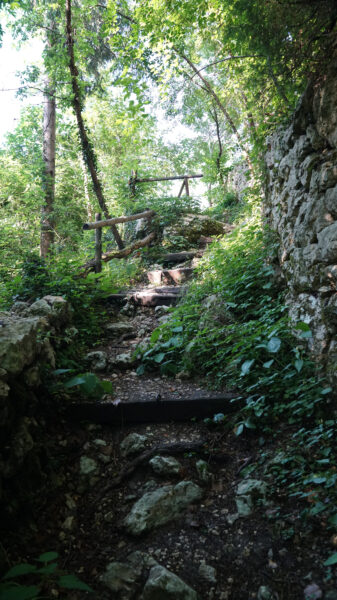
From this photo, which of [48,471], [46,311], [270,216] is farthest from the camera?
[270,216]

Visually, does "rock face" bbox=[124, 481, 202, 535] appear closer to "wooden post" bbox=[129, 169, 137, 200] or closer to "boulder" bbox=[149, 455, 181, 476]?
"boulder" bbox=[149, 455, 181, 476]

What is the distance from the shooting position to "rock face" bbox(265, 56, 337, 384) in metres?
2.38

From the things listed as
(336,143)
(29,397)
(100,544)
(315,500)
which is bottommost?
(100,544)

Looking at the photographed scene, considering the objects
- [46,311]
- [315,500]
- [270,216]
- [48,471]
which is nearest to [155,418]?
[48,471]

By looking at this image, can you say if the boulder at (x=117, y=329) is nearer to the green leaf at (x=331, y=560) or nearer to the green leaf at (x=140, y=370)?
the green leaf at (x=140, y=370)

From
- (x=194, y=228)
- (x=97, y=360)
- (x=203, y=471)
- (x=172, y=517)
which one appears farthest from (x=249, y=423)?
(x=194, y=228)

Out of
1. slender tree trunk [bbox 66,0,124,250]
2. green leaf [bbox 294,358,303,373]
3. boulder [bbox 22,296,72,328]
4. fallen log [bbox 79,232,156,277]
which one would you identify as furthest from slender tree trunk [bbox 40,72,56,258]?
green leaf [bbox 294,358,303,373]

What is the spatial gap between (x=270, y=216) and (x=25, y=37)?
987 centimetres

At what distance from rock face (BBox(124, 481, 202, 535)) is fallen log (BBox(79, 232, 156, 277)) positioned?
4153 mm

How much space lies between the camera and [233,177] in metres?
12.7

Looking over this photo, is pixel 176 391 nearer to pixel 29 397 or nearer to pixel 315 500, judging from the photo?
pixel 29 397

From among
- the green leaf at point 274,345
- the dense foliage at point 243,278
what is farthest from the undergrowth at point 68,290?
the green leaf at point 274,345

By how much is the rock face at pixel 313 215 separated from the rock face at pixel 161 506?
4.02ft

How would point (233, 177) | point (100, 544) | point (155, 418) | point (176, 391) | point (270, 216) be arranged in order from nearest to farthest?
1. point (100, 544)
2. point (155, 418)
3. point (176, 391)
4. point (270, 216)
5. point (233, 177)
